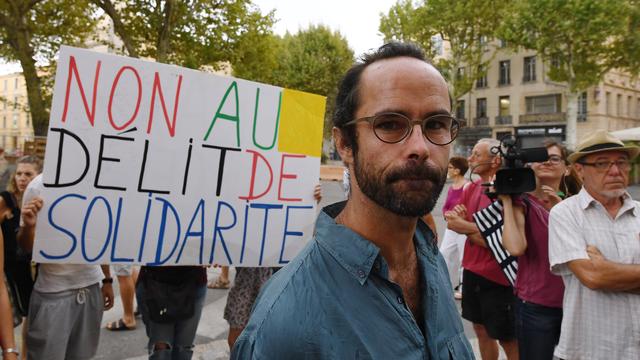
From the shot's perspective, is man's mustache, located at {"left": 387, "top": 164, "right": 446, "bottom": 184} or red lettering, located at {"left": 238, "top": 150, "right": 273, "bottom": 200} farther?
red lettering, located at {"left": 238, "top": 150, "right": 273, "bottom": 200}

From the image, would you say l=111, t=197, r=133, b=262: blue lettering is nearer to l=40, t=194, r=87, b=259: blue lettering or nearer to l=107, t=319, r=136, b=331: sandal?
l=40, t=194, r=87, b=259: blue lettering

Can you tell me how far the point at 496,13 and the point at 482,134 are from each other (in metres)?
11.8

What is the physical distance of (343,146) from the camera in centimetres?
139

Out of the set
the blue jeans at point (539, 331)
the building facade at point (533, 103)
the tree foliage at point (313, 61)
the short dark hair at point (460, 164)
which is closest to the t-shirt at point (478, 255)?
the blue jeans at point (539, 331)

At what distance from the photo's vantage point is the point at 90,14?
1659cm

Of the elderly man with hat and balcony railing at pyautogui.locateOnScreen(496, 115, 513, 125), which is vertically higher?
balcony railing at pyautogui.locateOnScreen(496, 115, 513, 125)

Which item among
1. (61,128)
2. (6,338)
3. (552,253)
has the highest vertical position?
(61,128)

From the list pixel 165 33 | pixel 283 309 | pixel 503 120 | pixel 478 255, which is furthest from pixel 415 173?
pixel 503 120

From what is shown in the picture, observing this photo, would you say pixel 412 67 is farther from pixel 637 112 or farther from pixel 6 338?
pixel 637 112

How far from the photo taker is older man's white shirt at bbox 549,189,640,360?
2324 mm

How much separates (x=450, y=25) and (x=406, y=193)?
31290 mm

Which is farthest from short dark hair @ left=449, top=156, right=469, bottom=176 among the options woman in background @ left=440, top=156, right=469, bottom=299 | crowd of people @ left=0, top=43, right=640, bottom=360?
crowd of people @ left=0, top=43, right=640, bottom=360

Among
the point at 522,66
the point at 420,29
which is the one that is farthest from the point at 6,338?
the point at 522,66

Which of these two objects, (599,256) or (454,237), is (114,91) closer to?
(599,256)
